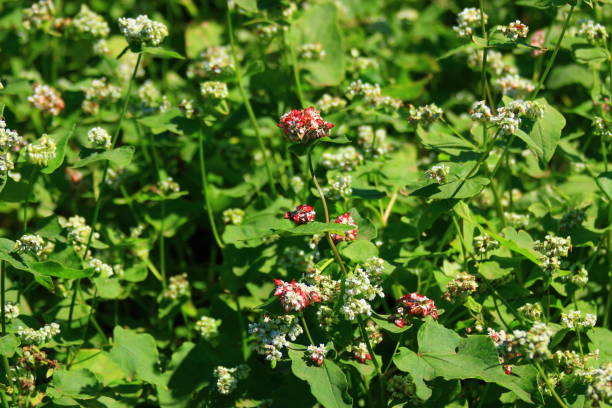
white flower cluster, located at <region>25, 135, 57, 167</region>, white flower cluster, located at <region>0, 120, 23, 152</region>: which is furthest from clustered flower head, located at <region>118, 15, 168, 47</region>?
white flower cluster, located at <region>0, 120, 23, 152</region>

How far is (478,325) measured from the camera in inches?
129

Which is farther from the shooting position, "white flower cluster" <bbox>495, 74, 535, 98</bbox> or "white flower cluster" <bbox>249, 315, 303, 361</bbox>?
"white flower cluster" <bbox>495, 74, 535, 98</bbox>

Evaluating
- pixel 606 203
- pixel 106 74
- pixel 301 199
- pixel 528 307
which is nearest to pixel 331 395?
pixel 528 307

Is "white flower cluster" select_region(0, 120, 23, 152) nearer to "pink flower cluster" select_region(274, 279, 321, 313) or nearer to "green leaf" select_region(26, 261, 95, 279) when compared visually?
"green leaf" select_region(26, 261, 95, 279)

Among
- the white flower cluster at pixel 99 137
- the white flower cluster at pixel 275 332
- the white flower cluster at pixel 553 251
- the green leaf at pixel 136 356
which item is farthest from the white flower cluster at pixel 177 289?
the white flower cluster at pixel 553 251

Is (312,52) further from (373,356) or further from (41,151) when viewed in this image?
(373,356)

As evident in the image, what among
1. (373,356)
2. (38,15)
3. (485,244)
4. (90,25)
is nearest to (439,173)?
(485,244)

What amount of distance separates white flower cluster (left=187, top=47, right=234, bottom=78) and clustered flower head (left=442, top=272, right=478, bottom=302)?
77.3 inches

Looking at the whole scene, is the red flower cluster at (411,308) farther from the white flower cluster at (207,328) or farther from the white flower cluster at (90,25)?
the white flower cluster at (90,25)

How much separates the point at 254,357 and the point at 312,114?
61.7 inches

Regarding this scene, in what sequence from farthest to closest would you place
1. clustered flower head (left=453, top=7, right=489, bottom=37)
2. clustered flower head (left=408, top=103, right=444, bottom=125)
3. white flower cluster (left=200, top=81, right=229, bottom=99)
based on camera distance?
1. white flower cluster (left=200, top=81, right=229, bottom=99)
2. clustered flower head (left=453, top=7, right=489, bottom=37)
3. clustered flower head (left=408, top=103, right=444, bottom=125)

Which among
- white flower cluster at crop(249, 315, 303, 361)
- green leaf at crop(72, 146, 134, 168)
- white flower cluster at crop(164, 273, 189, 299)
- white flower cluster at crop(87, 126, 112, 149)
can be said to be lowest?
white flower cluster at crop(164, 273, 189, 299)

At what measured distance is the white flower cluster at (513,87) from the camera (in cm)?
429

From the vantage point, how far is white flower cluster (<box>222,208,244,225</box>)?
4195 millimetres
